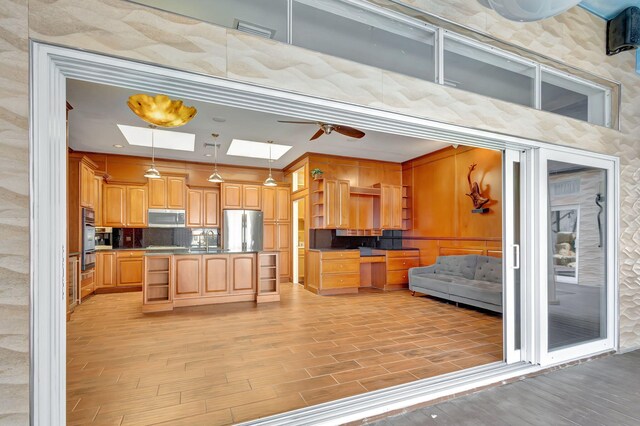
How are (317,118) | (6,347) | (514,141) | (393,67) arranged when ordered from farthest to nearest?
(514,141)
(393,67)
(317,118)
(6,347)

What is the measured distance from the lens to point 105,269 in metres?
6.64

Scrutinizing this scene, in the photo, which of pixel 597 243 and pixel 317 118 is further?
pixel 597 243

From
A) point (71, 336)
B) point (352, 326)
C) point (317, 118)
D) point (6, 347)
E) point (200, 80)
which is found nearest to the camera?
point (6, 347)

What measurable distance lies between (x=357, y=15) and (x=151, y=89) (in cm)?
150

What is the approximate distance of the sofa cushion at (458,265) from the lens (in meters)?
5.64

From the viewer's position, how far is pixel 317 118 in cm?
221

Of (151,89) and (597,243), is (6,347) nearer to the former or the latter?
(151,89)

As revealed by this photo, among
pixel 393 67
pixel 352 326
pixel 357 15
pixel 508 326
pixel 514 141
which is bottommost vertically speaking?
pixel 352 326

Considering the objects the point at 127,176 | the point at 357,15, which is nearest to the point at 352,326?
the point at 357,15

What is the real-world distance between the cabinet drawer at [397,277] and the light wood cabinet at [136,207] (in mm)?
5507

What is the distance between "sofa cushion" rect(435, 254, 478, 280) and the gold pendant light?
4.97 m

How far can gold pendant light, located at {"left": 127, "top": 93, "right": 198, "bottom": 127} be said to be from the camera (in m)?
3.25

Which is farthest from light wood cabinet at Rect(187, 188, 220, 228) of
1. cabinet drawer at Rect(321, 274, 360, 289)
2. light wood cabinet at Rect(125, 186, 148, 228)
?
cabinet drawer at Rect(321, 274, 360, 289)

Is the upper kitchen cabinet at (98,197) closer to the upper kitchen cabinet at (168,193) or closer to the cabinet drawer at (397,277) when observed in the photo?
the upper kitchen cabinet at (168,193)
